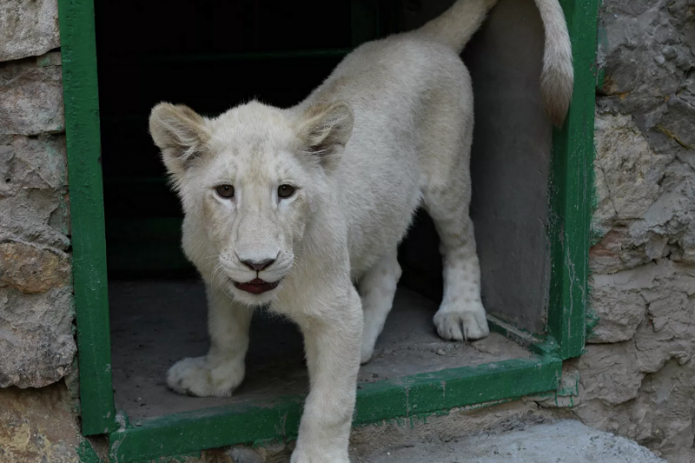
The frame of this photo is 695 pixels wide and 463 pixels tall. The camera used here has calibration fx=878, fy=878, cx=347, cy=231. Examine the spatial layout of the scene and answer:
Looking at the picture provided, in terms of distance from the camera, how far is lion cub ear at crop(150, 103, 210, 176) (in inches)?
116

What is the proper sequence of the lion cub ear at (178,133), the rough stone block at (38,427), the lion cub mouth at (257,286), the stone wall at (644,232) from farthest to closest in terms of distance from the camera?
the stone wall at (644,232), the rough stone block at (38,427), the lion cub ear at (178,133), the lion cub mouth at (257,286)

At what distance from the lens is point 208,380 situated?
367cm

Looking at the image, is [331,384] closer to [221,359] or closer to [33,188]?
[221,359]

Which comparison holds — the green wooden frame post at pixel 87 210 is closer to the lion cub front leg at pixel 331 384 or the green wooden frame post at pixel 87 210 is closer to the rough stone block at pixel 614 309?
the lion cub front leg at pixel 331 384

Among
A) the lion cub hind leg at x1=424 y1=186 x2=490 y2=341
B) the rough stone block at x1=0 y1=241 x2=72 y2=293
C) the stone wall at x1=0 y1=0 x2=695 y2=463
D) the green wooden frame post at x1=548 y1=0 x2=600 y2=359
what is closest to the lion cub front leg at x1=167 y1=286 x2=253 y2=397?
the stone wall at x1=0 y1=0 x2=695 y2=463

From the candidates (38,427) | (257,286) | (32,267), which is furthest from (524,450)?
(32,267)

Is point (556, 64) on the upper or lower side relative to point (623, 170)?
upper

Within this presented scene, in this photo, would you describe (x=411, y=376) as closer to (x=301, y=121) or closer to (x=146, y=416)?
(x=146, y=416)

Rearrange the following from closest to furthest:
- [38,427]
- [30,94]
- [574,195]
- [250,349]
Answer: [30,94]
[38,427]
[574,195]
[250,349]

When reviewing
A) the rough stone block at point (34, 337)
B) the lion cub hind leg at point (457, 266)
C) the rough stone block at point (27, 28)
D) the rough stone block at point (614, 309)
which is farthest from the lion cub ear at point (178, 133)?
the rough stone block at point (614, 309)

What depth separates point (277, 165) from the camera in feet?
9.46

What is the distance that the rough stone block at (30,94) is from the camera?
295 cm

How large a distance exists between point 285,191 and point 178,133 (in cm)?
42

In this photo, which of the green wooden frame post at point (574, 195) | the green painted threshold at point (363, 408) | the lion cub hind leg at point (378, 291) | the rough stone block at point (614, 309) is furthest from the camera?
the lion cub hind leg at point (378, 291)
